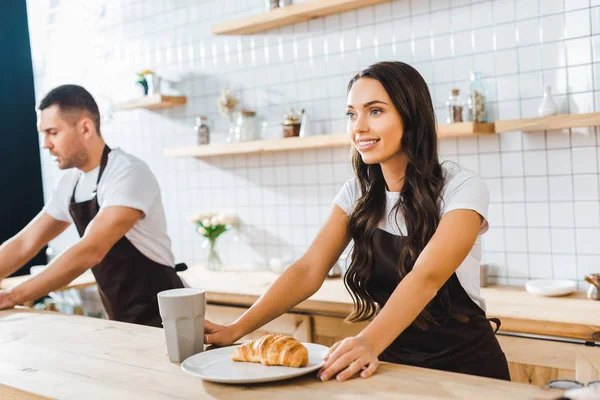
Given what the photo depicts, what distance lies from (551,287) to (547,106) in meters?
0.73

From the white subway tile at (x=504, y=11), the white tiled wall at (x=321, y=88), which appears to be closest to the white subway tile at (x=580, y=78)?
the white tiled wall at (x=321, y=88)

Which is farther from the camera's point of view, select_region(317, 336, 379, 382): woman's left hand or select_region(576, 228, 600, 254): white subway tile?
select_region(576, 228, 600, 254): white subway tile

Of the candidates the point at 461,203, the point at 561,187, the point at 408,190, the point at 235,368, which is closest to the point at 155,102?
the point at 561,187

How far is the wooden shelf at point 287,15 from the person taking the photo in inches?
125

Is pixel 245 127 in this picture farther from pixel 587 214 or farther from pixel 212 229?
pixel 587 214

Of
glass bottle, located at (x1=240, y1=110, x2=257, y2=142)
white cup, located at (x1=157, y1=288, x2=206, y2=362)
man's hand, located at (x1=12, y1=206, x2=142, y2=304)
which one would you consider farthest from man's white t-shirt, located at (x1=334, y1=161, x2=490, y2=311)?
glass bottle, located at (x1=240, y1=110, x2=257, y2=142)

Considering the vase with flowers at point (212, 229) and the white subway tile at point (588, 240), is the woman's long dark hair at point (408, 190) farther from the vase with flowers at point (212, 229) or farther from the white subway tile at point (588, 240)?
the vase with flowers at point (212, 229)

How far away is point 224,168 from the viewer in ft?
13.1

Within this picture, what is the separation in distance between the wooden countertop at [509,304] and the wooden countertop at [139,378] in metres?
1.14

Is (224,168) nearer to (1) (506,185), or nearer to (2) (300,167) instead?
(2) (300,167)

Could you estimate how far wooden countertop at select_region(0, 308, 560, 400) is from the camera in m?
1.17

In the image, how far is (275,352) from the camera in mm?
1306

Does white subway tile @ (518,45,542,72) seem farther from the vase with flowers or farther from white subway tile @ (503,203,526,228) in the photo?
the vase with flowers

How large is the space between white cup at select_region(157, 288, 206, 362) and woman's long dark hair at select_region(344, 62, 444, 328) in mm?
529
